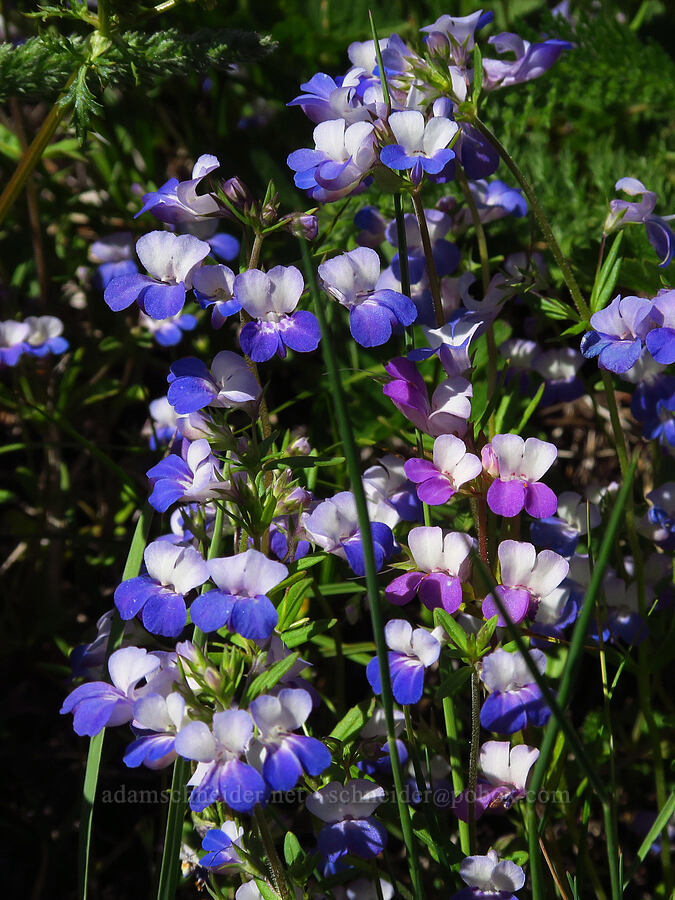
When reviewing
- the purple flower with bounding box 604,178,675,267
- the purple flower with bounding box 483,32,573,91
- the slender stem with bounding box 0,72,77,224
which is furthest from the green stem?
the slender stem with bounding box 0,72,77,224

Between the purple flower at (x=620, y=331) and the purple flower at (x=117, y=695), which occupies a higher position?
the purple flower at (x=620, y=331)

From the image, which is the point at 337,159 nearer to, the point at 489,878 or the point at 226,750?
the point at 226,750

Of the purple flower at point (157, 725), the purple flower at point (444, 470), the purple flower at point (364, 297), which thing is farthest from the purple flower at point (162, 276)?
the purple flower at point (157, 725)

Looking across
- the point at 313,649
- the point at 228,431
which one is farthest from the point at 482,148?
the point at 313,649

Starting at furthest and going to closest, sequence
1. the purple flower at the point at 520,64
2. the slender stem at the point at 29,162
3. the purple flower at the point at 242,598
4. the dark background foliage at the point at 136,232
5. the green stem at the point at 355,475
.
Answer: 1. the dark background foliage at the point at 136,232
2. the slender stem at the point at 29,162
3. the purple flower at the point at 520,64
4. the purple flower at the point at 242,598
5. the green stem at the point at 355,475

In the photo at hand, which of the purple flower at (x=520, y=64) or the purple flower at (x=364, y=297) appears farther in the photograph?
the purple flower at (x=520, y=64)

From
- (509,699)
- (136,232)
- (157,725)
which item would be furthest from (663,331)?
(136,232)

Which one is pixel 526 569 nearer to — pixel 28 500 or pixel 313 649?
pixel 313 649

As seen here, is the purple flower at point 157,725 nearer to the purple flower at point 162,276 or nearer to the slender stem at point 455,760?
the slender stem at point 455,760
